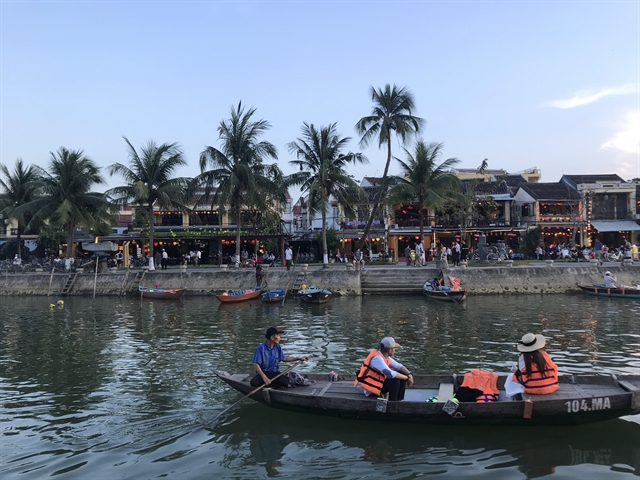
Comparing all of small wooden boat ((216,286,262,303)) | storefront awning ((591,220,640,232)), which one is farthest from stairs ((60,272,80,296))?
storefront awning ((591,220,640,232))

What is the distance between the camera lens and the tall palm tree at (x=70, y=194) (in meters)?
36.9

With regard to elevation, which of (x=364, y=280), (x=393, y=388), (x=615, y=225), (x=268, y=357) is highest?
(x=615, y=225)

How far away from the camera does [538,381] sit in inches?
346

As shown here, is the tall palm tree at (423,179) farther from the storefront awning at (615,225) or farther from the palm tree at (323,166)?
the storefront awning at (615,225)

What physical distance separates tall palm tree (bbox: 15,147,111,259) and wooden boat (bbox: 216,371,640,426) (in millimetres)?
30990

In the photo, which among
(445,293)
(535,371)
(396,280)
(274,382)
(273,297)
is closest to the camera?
(535,371)

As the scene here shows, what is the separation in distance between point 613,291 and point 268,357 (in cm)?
2337

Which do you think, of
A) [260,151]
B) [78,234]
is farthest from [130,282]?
[78,234]

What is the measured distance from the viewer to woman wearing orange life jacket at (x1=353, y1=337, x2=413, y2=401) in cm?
906

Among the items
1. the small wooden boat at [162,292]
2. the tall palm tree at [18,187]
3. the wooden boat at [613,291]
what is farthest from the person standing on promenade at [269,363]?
the tall palm tree at [18,187]

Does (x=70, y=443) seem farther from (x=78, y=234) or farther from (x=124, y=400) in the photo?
Answer: (x=78, y=234)

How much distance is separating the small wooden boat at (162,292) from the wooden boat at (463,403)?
21.3 metres

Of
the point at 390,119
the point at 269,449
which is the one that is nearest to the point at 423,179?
the point at 390,119

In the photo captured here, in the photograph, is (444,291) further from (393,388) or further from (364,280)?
(393,388)
